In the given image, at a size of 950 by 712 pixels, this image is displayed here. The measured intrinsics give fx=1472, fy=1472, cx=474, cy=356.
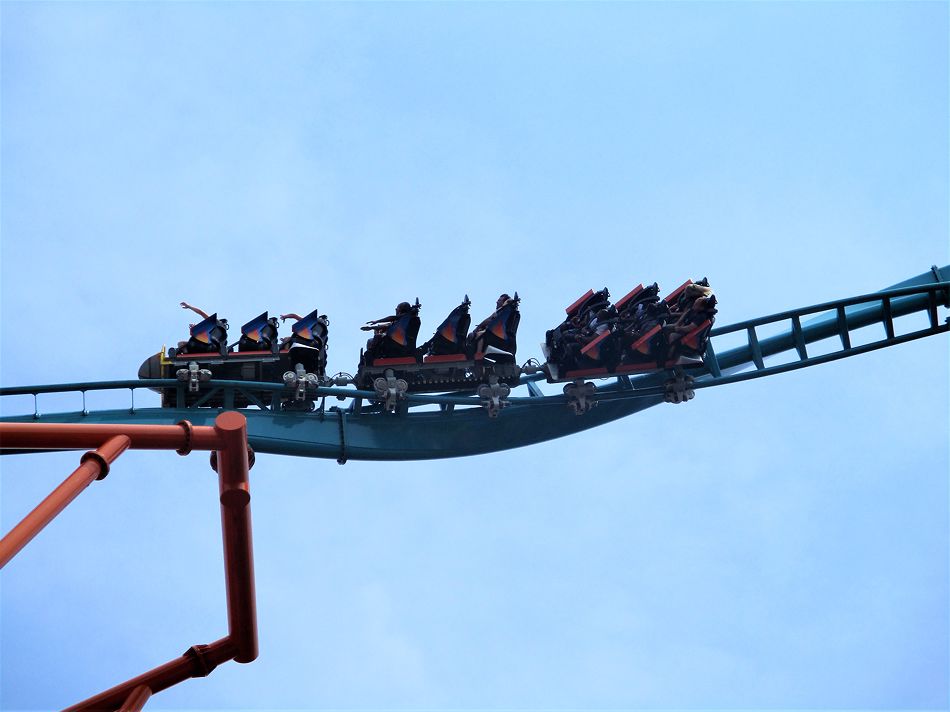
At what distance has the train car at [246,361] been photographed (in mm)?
13977

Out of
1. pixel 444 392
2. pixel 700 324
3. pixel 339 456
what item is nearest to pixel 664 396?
pixel 700 324

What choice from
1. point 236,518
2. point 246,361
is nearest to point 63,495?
point 236,518

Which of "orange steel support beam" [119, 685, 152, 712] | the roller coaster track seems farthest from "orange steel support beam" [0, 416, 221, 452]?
the roller coaster track

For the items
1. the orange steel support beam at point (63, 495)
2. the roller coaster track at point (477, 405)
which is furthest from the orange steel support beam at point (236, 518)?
the roller coaster track at point (477, 405)

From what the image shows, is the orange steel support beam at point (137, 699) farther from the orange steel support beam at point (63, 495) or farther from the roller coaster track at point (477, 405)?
the roller coaster track at point (477, 405)

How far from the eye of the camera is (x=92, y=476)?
5.79 m

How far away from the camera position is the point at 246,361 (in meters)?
14.1

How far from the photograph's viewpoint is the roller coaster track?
45.9 ft

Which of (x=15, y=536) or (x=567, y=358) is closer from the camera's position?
(x=15, y=536)

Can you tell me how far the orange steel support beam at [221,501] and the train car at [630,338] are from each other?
8.49m

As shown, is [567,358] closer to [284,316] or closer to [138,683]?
[284,316]

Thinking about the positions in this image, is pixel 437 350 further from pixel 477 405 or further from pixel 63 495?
pixel 63 495

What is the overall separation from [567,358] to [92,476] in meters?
9.01

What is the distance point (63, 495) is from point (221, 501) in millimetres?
618
